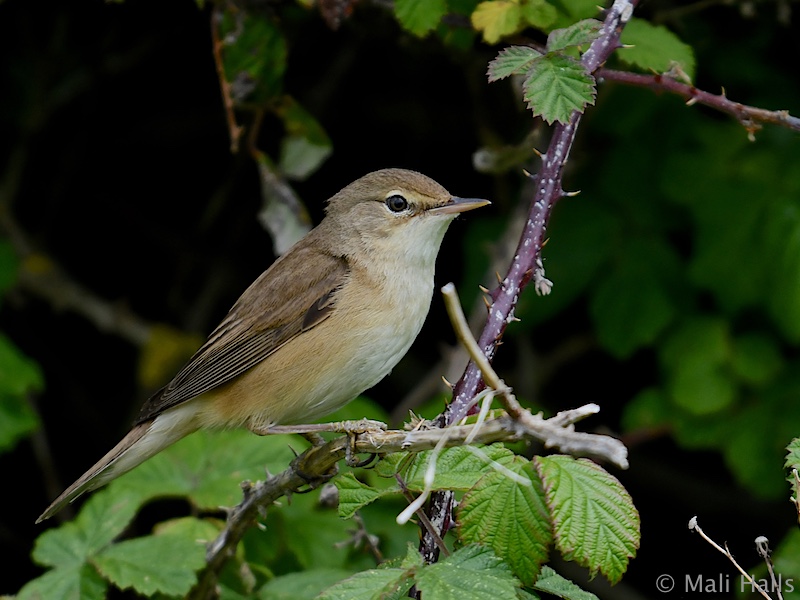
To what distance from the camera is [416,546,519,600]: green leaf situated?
194 centimetres

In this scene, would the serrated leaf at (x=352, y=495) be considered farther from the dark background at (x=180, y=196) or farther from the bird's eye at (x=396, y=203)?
the dark background at (x=180, y=196)

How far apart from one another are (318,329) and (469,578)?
1.46 m

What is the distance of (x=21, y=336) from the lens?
226 inches

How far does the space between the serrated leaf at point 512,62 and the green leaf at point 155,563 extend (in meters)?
1.68

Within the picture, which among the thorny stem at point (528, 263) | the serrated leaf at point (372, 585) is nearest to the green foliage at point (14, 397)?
the thorny stem at point (528, 263)

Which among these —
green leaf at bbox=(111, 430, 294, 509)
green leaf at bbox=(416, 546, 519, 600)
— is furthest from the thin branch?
green leaf at bbox=(111, 430, 294, 509)

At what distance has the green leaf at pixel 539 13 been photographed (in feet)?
10.2

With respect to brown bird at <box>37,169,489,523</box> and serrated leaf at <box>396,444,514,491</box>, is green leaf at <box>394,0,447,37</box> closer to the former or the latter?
brown bird at <box>37,169,489,523</box>

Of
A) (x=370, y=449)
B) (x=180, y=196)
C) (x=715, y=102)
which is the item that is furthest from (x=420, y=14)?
(x=180, y=196)

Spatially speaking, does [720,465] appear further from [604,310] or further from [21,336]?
[21,336]

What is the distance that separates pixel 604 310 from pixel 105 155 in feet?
10.6

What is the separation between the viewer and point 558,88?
2.47 metres

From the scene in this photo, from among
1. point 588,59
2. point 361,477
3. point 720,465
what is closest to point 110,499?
point 361,477

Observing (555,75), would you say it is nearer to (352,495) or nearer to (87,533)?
(352,495)
